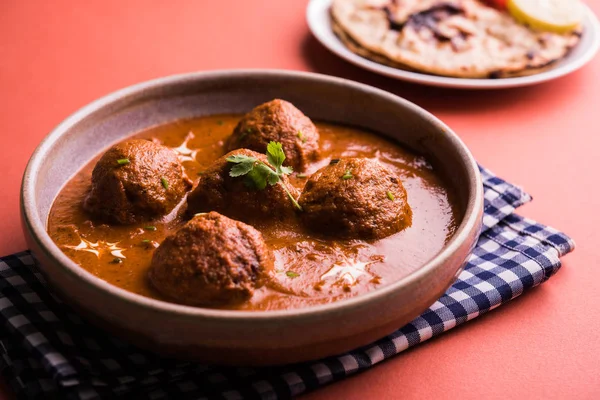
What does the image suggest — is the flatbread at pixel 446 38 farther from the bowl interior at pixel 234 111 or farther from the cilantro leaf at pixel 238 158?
the cilantro leaf at pixel 238 158

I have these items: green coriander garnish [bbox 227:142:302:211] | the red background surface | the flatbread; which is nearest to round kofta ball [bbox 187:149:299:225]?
green coriander garnish [bbox 227:142:302:211]

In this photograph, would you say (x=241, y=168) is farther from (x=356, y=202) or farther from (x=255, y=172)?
(x=356, y=202)

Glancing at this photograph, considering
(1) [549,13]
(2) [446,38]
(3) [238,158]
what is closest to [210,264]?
(3) [238,158]

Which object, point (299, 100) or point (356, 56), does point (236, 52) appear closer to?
point (356, 56)

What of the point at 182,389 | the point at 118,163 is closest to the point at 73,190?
the point at 118,163

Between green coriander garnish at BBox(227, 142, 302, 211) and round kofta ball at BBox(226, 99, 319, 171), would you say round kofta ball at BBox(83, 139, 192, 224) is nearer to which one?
green coriander garnish at BBox(227, 142, 302, 211)

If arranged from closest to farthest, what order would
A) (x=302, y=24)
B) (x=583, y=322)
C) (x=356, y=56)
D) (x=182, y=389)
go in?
1. (x=182, y=389)
2. (x=583, y=322)
3. (x=356, y=56)
4. (x=302, y=24)

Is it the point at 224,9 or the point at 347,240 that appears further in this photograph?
the point at 224,9
